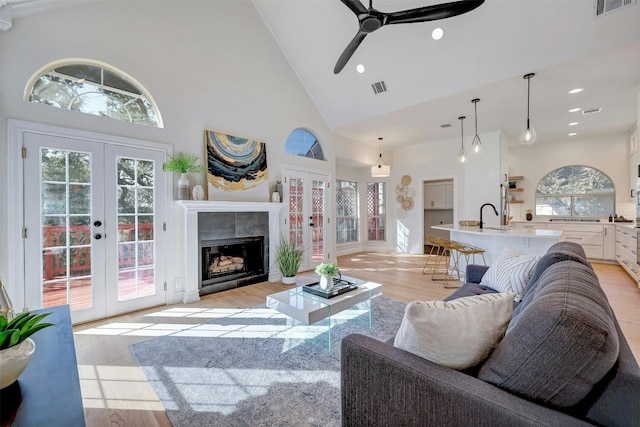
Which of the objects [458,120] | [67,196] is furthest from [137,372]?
[458,120]

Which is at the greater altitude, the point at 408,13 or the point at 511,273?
the point at 408,13

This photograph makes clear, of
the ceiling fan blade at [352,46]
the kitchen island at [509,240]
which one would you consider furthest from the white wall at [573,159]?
the ceiling fan blade at [352,46]

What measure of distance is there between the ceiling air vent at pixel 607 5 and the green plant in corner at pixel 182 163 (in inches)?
182

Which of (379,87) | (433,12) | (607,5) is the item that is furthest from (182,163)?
(607,5)

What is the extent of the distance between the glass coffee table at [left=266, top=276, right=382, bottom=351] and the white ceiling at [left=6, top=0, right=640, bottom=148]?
316 cm

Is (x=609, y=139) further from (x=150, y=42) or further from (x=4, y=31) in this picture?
(x=4, y=31)

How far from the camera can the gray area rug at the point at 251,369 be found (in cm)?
165

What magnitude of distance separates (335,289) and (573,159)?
279 inches

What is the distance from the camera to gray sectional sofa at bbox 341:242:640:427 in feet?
2.49

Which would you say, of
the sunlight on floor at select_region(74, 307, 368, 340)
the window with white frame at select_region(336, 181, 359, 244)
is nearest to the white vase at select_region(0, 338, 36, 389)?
the sunlight on floor at select_region(74, 307, 368, 340)

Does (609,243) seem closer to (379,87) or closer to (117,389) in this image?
(379,87)

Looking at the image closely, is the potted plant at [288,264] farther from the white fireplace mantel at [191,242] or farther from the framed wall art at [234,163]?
the white fireplace mantel at [191,242]

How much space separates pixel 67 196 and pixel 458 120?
597 centimetres

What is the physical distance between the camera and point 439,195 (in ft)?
26.3
